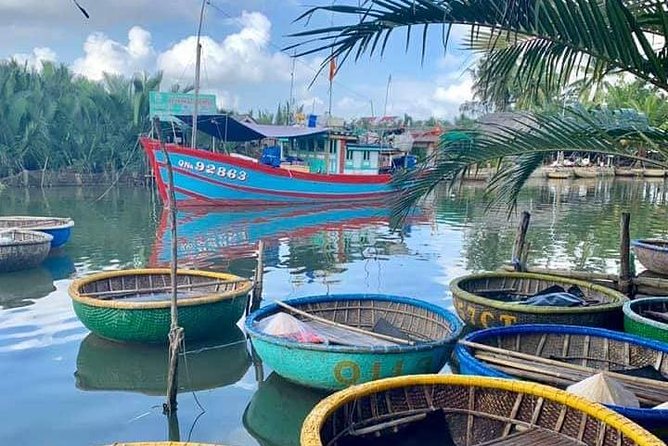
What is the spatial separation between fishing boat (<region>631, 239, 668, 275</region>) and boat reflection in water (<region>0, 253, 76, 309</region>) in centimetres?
835

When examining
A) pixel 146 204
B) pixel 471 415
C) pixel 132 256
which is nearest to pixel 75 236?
pixel 132 256

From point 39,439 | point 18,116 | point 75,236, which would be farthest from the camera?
point 18,116

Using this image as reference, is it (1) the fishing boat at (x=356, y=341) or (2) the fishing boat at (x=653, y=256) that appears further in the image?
(2) the fishing boat at (x=653, y=256)

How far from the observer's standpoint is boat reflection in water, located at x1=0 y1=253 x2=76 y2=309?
26.6 ft

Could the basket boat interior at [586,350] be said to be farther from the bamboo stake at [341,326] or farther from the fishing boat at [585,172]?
the fishing boat at [585,172]

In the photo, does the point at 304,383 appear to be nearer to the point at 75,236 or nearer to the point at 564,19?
the point at 564,19

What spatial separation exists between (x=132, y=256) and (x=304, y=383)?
7481 mm

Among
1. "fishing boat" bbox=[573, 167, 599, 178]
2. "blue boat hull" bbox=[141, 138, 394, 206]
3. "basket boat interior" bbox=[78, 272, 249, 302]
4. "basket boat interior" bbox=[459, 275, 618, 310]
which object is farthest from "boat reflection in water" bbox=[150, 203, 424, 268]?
"fishing boat" bbox=[573, 167, 599, 178]

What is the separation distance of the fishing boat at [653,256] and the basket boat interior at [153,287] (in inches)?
231

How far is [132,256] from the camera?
1157 cm

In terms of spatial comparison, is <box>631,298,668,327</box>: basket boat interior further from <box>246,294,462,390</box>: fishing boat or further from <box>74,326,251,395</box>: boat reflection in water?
<box>74,326,251,395</box>: boat reflection in water

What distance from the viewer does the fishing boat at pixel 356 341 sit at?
4641 mm

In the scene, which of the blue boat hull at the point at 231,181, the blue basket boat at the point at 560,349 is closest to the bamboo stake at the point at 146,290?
the blue basket boat at the point at 560,349

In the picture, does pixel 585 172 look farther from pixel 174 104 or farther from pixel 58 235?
pixel 58 235
